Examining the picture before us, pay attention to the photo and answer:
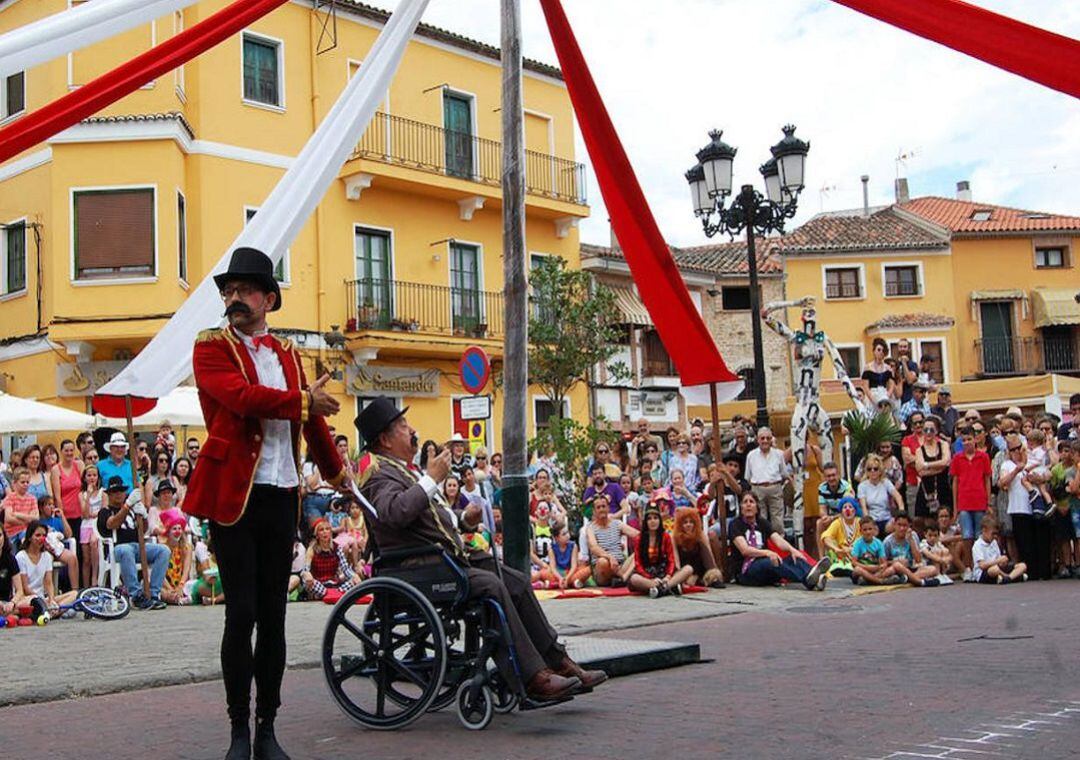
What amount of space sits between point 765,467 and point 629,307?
2289 cm

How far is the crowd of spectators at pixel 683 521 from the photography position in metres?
14.0

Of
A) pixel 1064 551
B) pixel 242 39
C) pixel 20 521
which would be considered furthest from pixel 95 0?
pixel 242 39

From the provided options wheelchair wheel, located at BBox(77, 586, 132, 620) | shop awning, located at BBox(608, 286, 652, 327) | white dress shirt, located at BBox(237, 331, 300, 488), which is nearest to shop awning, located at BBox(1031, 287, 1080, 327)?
shop awning, located at BBox(608, 286, 652, 327)

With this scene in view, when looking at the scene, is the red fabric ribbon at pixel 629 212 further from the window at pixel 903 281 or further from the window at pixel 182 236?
the window at pixel 903 281

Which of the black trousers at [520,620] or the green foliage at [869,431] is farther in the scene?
the green foliage at [869,431]

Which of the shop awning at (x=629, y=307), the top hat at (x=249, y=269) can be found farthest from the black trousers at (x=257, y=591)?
the shop awning at (x=629, y=307)

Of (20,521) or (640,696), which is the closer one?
(640,696)

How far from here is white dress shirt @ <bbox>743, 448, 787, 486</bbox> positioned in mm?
16156

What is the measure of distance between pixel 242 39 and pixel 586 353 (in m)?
10.3

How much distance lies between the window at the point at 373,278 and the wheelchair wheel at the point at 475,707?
71.9 feet

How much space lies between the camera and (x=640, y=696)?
22.7 ft

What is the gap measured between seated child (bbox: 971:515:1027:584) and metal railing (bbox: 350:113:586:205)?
15.9 m

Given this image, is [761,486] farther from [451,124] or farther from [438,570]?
[451,124]

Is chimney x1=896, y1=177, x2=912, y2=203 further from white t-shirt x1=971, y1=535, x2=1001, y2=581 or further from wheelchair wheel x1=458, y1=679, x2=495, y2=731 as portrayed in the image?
wheelchair wheel x1=458, y1=679, x2=495, y2=731
